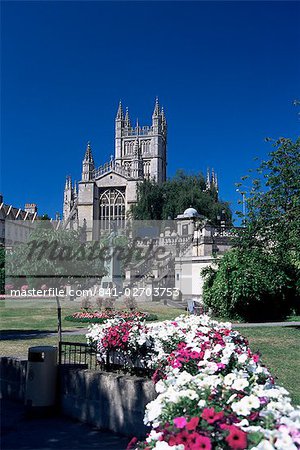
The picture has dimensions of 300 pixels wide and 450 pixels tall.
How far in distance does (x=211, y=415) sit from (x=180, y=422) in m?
0.23

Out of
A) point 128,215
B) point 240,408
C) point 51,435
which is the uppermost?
point 128,215

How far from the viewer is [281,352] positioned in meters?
12.7

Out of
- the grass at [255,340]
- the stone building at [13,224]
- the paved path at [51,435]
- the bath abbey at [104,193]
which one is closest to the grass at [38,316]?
the grass at [255,340]

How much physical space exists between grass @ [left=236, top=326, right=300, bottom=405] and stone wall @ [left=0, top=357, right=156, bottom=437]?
1755 mm

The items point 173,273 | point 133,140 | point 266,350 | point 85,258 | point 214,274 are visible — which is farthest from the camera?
Result: point 133,140

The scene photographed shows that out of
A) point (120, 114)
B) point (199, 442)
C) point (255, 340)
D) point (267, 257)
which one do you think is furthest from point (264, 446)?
point (120, 114)

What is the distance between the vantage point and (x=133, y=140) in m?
103

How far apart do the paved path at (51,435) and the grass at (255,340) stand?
233cm

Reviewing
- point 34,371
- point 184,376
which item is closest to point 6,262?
point 34,371

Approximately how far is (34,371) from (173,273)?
106ft

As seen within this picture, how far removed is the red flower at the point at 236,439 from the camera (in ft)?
10.2

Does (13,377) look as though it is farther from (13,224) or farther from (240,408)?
(13,224)

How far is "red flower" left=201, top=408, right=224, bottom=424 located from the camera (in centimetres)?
333

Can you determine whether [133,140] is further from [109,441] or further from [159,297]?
[109,441]
